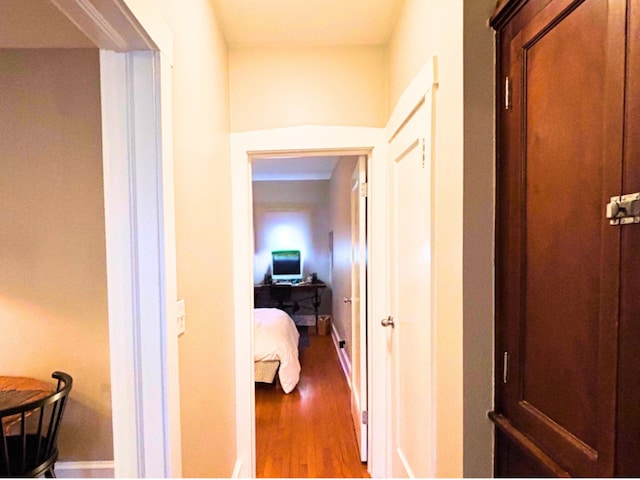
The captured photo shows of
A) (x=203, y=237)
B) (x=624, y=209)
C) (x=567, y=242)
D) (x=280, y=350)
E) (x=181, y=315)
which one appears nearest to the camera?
(x=624, y=209)

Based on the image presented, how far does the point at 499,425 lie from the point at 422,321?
455mm

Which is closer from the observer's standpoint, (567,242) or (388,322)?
(567,242)

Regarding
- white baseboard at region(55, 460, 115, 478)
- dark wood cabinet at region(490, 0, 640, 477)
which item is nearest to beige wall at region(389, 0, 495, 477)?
dark wood cabinet at region(490, 0, 640, 477)

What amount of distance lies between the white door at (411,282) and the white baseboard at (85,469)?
66.2 inches

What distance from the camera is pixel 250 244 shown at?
2148 mm

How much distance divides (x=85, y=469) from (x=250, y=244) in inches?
65.5

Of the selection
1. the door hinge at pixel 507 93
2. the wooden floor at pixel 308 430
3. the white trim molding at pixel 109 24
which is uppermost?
the white trim molding at pixel 109 24

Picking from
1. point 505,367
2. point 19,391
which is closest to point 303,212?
point 19,391

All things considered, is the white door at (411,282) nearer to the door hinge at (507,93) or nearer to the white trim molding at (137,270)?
the door hinge at (507,93)

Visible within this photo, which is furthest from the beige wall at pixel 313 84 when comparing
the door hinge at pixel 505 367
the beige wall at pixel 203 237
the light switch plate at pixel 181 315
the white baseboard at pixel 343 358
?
the white baseboard at pixel 343 358

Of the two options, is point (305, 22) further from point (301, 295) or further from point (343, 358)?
point (301, 295)

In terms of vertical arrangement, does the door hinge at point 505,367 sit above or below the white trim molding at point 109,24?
below

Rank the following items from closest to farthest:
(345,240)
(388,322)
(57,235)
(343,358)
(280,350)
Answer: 1. (388,322)
2. (57,235)
3. (280,350)
4. (345,240)
5. (343,358)

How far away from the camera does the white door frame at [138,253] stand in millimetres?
1021
